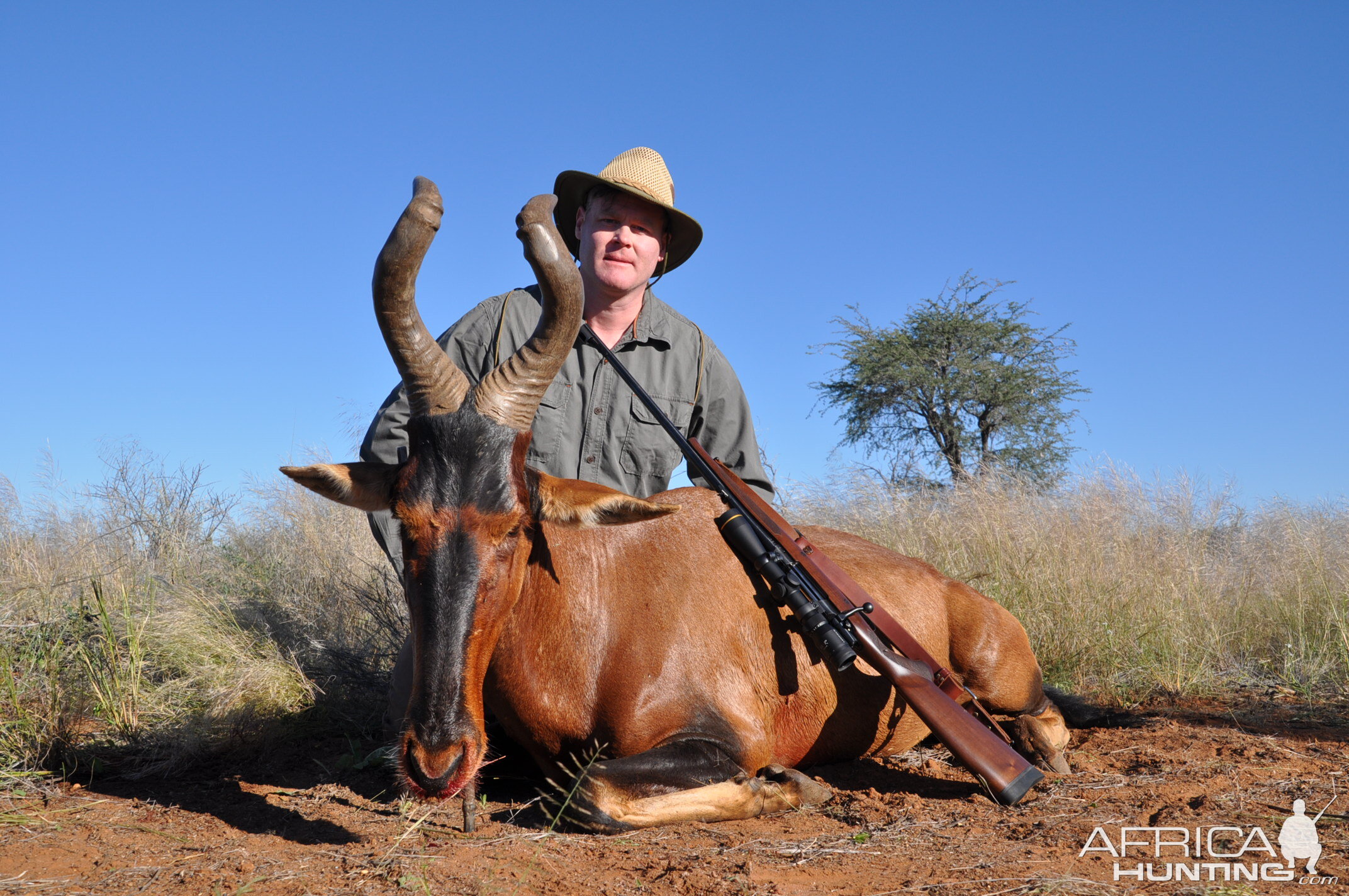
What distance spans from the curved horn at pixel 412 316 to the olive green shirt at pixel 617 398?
5.07ft

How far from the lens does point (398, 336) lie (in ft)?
12.1

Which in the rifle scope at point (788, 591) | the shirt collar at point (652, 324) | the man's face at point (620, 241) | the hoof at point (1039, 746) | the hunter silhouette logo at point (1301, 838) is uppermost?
the man's face at point (620, 241)

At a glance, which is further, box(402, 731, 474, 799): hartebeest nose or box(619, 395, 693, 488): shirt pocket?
box(619, 395, 693, 488): shirt pocket

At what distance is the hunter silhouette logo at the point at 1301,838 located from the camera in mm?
3270

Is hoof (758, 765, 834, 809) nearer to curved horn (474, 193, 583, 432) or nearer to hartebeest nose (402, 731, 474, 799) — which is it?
hartebeest nose (402, 731, 474, 799)

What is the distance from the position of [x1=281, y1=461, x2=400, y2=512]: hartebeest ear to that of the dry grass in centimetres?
211

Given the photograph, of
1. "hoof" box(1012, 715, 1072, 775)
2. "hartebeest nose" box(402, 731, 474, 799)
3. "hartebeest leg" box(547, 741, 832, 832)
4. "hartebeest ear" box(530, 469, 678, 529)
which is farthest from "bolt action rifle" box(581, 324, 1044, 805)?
"hartebeest nose" box(402, 731, 474, 799)

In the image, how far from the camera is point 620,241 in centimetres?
562

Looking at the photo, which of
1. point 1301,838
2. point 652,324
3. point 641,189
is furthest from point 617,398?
point 1301,838

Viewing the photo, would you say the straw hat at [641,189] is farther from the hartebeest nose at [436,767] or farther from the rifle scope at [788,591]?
the hartebeest nose at [436,767]

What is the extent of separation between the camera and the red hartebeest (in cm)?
336

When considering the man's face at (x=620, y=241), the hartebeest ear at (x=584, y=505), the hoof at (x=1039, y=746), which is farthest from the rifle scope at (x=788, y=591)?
the man's face at (x=620, y=241)

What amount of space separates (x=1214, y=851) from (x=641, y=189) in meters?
4.15

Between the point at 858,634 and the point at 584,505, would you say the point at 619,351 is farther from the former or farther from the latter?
the point at 858,634
